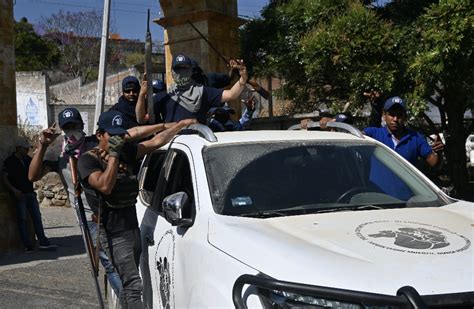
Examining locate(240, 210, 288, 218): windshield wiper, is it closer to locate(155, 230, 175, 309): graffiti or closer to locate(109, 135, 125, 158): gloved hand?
locate(155, 230, 175, 309): graffiti

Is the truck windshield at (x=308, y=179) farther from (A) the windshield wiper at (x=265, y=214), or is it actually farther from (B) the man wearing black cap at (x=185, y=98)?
(B) the man wearing black cap at (x=185, y=98)

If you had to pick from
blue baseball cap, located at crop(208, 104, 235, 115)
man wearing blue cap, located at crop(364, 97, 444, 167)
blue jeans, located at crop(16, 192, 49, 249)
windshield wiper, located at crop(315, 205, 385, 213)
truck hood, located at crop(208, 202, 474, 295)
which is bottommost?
blue jeans, located at crop(16, 192, 49, 249)

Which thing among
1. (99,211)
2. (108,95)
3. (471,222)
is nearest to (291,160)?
(471,222)

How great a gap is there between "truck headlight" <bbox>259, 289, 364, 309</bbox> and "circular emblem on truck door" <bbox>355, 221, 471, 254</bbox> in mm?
451

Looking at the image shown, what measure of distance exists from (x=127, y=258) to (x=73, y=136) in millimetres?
1394

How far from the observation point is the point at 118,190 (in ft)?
14.5

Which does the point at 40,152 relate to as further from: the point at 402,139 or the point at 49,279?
the point at 402,139

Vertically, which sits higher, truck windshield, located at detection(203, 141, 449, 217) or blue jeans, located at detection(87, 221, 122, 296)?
truck windshield, located at detection(203, 141, 449, 217)

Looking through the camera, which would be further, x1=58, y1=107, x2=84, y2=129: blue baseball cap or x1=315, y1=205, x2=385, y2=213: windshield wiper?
x1=58, y1=107, x2=84, y2=129: blue baseball cap

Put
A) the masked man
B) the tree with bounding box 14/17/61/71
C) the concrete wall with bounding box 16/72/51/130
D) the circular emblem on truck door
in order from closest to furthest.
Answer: the circular emblem on truck door, the masked man, the concrete wall with bounding box 16/72/51/130, the tree with bounding box 14/17/61/71

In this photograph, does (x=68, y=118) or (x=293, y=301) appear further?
(x=68, y=118)

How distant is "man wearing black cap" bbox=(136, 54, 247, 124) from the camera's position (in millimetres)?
5699

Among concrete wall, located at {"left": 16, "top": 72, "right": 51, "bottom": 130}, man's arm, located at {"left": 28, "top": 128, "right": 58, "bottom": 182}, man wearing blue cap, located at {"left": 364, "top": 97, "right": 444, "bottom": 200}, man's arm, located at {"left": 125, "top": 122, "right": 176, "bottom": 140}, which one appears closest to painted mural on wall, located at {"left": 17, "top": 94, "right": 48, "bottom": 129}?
concrete wall, located at {"left": 16, "top": 72, "right": 51, "bottom": 130}

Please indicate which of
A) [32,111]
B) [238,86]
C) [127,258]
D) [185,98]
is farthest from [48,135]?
[32,111]
